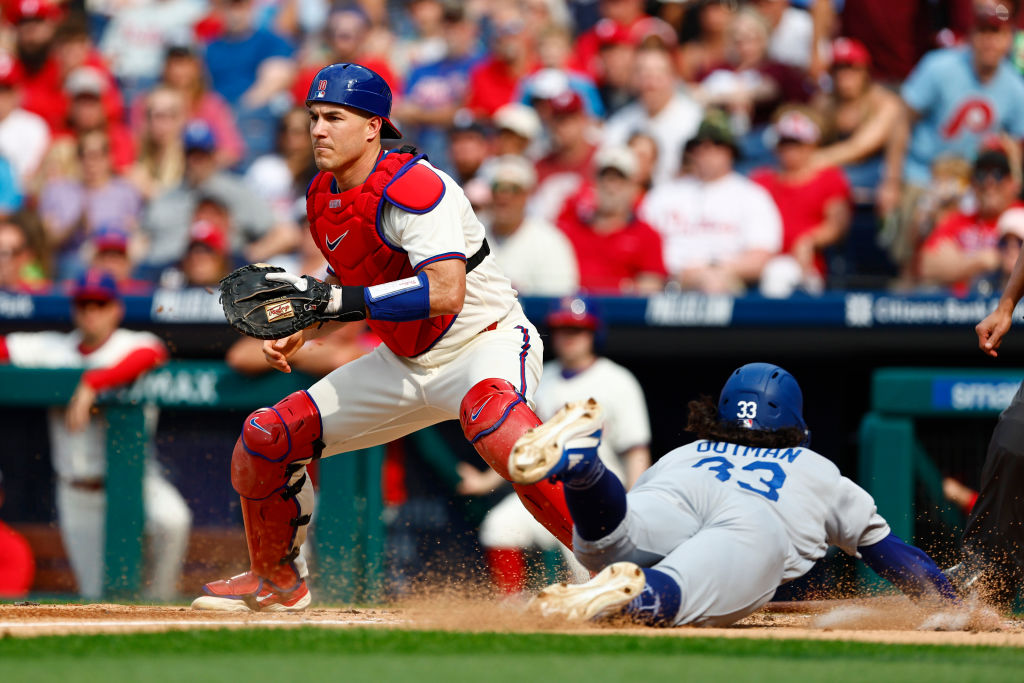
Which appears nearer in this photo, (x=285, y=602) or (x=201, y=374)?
(x=285, y=602)

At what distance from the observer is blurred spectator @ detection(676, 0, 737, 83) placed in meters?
9.83

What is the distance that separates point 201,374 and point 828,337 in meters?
3.31

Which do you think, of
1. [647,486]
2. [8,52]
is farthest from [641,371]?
[8,52]

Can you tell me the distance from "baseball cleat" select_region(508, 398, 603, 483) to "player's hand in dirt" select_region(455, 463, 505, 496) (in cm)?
318

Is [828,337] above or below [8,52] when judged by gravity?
below

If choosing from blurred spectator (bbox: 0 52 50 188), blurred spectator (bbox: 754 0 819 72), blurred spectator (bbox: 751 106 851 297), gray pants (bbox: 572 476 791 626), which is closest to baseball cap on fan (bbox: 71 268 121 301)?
blurred spectator (bbox: 0 52 50 188)

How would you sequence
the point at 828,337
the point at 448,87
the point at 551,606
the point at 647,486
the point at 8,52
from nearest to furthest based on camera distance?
the point at 551,606 → the point at 647,486 → the point at 828,337 → the point at 448,87 → the point at 8,52

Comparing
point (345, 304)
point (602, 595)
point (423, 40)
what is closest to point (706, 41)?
point (423, 40)

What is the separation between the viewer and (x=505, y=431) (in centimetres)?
456

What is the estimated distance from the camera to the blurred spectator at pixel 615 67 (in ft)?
31.9

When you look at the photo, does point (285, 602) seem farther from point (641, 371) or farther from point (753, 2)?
point (753, 2)

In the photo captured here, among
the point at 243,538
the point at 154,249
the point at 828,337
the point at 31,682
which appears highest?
the point at 154,249

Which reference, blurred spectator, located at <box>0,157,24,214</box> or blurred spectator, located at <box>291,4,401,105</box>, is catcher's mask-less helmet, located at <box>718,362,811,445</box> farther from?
blurred spectator, located at <box>0,157,24,214</box>

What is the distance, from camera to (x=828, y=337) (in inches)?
277
